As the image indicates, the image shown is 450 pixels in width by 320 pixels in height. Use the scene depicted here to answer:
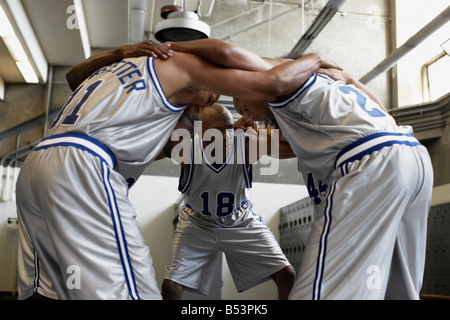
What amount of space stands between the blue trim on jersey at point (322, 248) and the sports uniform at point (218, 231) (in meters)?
1.63

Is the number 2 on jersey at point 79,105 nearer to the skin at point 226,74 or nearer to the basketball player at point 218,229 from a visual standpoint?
the skin at point 226,74

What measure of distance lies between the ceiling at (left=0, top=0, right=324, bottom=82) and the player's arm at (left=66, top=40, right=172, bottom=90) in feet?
12.6

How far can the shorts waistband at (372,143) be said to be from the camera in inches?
87.8

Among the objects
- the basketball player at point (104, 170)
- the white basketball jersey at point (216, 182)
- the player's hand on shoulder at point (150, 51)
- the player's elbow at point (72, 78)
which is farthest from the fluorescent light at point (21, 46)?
the basketball player at point (104, 170)

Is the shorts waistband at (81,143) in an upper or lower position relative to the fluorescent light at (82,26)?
lower

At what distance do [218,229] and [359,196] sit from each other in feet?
5.84

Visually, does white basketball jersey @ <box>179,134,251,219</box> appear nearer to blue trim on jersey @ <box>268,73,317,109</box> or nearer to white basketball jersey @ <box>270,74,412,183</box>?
white basketball jersey @ <box>270,74,412,183</box>

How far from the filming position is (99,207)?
2045mm

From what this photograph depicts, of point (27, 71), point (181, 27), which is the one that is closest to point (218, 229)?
point (181, 27)

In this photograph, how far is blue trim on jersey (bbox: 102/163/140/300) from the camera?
201cm

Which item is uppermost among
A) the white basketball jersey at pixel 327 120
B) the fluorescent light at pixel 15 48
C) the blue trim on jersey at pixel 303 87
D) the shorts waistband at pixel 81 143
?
the fluorescent light at pixel 15 48

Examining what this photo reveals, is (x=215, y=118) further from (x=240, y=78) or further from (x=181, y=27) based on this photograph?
(x=181, y=27)

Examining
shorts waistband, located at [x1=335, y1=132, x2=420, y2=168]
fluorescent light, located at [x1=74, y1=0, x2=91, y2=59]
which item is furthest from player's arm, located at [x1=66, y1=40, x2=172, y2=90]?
fluorescent light, located at [x1=74, y1=0, x2=91, y2=59]
